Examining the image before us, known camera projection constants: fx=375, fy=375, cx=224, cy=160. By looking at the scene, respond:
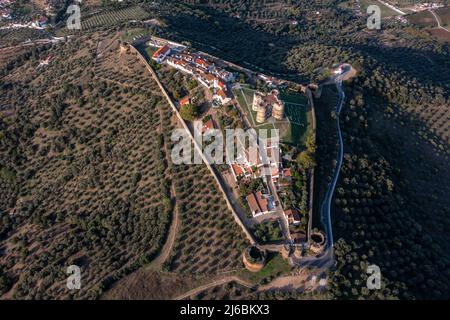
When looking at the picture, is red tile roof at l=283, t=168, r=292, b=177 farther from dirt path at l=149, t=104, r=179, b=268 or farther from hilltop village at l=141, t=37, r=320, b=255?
dirt path at l=149, t=104, r=179, b=268

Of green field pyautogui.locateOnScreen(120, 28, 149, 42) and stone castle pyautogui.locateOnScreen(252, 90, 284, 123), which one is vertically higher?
green field pyautogui.locateOnScreen(120, 28, 149, 42)

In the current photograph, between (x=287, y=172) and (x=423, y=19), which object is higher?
(x=287, y=172)

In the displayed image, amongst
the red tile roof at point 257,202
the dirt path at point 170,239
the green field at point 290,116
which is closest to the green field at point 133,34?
the green field at point 290,116

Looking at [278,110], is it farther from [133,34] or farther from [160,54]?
[133,34]

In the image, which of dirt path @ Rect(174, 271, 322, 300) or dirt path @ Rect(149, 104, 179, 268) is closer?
dirt path @ Rect(174, 271, 322, 300)

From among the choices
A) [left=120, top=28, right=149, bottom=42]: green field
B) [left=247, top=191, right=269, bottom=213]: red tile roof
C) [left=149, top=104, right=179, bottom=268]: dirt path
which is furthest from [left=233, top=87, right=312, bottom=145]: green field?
[left=120, top=28, right=149, bottom=42]: green field

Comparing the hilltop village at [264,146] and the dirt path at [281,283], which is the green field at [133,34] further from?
the dirt path at [281,283]

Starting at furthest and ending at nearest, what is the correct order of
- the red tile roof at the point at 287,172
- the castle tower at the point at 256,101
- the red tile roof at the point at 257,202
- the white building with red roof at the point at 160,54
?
the white building with red roof at the point at 160,54 < the castle tower at the point at 256,101 < the red tile roof at the point at 287,172 < the red tile roof at the point at 257,202

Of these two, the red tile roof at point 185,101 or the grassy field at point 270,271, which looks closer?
the grassy field at point 270,271

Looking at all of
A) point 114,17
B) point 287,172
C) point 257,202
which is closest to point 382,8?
point 114,17

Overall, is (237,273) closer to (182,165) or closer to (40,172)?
(182,165)

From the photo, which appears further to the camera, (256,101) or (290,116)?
(290,116)
